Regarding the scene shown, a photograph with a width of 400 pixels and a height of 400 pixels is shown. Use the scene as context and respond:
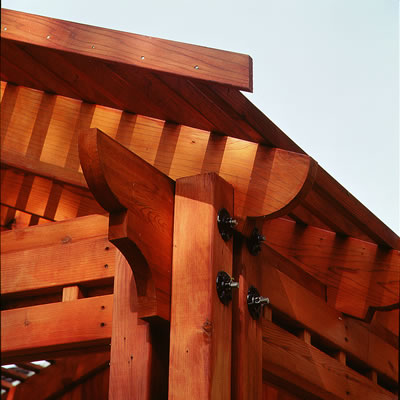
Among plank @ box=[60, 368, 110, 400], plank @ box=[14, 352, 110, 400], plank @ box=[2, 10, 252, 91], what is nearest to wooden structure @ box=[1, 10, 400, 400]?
plank @ box=[2, 10, 252, 91]

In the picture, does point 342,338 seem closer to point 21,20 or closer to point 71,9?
point 21,20

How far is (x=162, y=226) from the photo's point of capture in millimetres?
2305

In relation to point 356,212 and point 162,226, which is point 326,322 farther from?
point 162,226

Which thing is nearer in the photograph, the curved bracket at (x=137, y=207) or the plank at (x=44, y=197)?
the curved bracket at (x=137, y=207)

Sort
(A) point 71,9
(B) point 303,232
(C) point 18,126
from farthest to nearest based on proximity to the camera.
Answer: (A) point 71,9, (B) point 303,232, (C) point 18,126

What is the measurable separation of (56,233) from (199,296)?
28.6 inches

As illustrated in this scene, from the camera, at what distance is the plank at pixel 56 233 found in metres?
2.65

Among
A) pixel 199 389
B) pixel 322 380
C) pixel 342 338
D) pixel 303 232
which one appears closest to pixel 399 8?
pixel 303 232

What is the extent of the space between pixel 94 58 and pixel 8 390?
5.88 ft

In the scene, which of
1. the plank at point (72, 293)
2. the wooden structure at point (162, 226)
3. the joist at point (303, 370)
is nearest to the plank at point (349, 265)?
the wooden structure at point (162, 226)

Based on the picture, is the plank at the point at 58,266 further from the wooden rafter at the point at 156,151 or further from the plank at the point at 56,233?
the wooden rafter at the point at 156,151

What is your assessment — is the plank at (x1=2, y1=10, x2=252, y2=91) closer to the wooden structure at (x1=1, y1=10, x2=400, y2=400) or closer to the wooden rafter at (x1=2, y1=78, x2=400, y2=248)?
the wooden structure at (x1=1, y1=10, x2=400, y2=400)

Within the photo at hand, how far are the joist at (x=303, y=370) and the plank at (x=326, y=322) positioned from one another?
97 mm

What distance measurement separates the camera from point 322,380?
300cm
